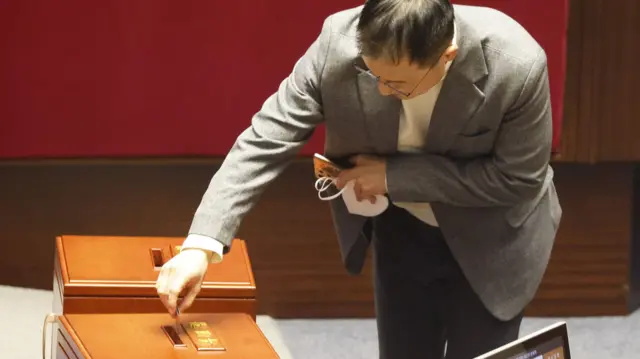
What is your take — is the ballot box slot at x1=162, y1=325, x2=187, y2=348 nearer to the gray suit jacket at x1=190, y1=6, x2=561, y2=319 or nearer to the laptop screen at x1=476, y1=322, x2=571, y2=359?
the gray suit jacket at x1=190, y1=6, x2=561, y2=319

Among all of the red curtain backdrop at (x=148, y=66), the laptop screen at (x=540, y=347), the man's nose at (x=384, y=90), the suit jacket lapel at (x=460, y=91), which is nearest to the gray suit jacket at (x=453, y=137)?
the suit jacket lapel at (x=460, y=91)

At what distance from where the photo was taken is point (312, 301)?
2.60m

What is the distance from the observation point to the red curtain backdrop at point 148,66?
7.61 feet

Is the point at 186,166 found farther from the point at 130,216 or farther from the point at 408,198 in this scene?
the point at 408,198

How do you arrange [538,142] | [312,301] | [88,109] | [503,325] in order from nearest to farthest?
[538,142] → [503,325] → [88,109] → [312,301]

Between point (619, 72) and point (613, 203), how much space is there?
1.18ft

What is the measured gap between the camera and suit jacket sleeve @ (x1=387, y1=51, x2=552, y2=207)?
1.39 metres

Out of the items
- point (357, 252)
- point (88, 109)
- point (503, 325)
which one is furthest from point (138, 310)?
point (88, 109)

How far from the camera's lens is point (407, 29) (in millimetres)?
1172

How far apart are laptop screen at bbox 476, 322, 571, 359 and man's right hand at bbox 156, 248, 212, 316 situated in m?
0.42

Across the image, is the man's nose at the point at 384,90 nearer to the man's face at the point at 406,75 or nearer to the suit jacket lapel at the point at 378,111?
the man's face at the point at 406,75

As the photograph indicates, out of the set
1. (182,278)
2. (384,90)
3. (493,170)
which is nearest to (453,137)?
(493,170)

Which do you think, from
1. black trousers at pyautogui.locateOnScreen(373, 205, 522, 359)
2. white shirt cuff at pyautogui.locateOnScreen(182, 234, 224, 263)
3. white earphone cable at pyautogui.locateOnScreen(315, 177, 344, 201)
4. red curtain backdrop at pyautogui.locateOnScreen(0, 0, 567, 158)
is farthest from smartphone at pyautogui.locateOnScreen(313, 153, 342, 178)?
red curtain backdrop at pyautogui.locateOnScreen(0, 0, 567, 158)

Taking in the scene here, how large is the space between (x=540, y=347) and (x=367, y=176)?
1.53 ft
